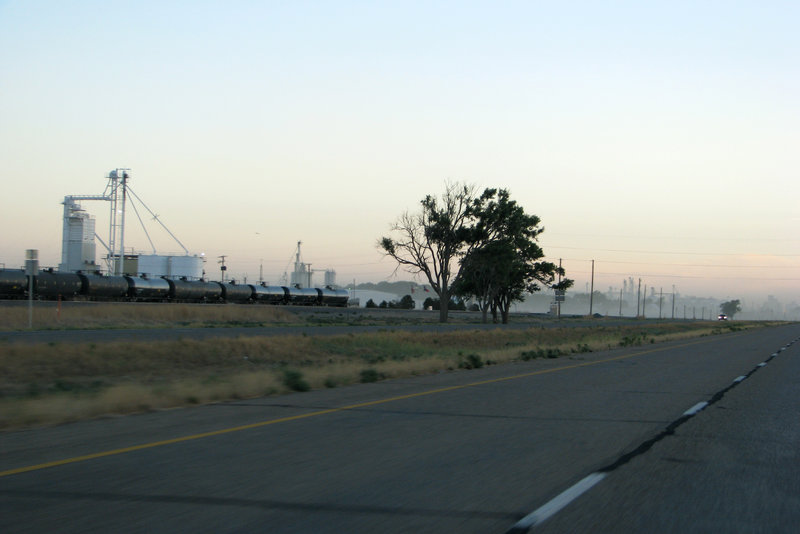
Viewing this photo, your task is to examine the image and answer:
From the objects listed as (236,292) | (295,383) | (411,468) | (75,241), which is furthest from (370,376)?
(75,241)

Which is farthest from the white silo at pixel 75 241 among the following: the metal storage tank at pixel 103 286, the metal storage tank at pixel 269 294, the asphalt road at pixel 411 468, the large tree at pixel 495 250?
the asphalt road at pixel 411 468

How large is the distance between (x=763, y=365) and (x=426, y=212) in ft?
145

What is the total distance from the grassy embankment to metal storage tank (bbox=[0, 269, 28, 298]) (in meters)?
37.1

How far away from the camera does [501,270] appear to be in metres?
68.5

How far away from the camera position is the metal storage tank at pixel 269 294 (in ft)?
288

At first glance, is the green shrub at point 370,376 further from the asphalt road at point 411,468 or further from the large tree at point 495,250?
the large tree at point 495,250

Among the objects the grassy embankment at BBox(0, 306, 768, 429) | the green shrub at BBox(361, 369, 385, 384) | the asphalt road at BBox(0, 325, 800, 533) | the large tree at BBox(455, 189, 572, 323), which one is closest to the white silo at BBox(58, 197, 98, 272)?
the large tree at BBox(455, 189, 572, 323)

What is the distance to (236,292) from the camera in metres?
84.2

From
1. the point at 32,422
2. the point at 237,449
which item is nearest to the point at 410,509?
the point at 237,449

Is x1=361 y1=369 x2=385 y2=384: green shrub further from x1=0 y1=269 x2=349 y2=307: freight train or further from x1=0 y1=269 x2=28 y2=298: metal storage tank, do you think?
x1=0 y1=269 x2=28 y2=298: metal storage tank

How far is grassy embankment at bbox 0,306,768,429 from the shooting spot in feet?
38.4

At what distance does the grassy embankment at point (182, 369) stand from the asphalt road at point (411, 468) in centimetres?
102

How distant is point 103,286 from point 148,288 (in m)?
5.96

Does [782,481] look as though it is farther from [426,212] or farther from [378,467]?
[426,212]
